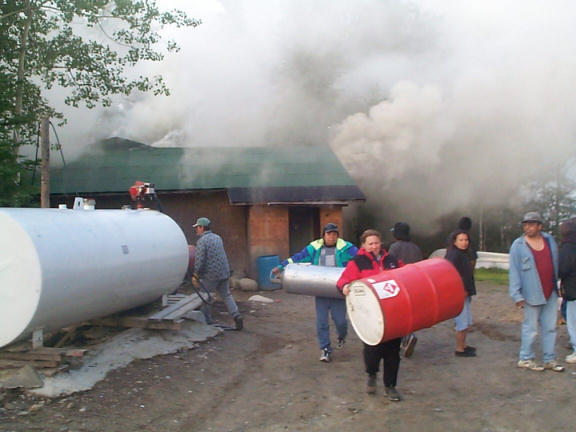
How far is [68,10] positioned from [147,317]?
10.1m

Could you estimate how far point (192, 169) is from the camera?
14.0 metres

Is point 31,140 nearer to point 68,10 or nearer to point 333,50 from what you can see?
point 68,10

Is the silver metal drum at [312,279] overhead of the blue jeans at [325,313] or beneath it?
overhead

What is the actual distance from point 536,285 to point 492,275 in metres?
8.95

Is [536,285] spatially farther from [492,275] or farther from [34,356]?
[492,275]

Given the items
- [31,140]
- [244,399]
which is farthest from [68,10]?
[244,399]

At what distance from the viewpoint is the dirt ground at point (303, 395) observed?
14.2 feet

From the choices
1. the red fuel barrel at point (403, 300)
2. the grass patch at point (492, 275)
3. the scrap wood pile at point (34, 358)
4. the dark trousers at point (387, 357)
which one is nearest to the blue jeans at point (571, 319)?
the red fuel barrel at point (403, 300)

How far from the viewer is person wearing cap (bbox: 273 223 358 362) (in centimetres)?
623

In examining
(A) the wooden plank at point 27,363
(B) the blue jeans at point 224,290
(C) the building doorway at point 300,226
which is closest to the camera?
(A) the wooden plank at point 27,363

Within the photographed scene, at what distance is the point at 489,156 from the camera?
18406 mm

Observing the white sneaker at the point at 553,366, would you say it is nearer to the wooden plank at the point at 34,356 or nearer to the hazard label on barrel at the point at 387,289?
the hazard label on barrel at the point at 387,289

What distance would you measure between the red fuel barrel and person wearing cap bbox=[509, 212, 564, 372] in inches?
45.9

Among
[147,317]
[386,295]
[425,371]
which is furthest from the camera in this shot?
[147,317]
